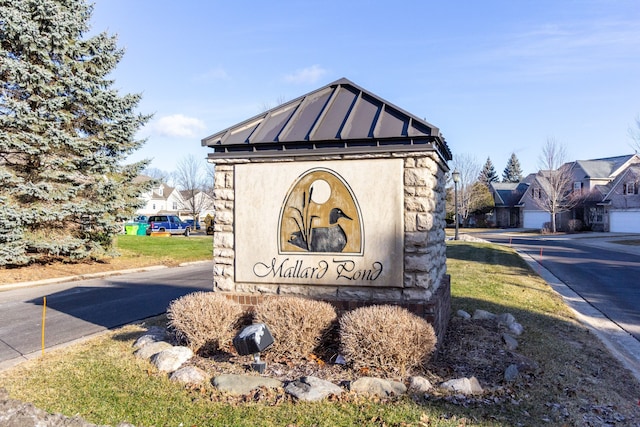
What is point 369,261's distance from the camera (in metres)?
6.53

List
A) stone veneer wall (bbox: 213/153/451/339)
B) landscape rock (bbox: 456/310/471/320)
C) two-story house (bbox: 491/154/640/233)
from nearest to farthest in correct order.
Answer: stone veneer wall (bbox: 213/153/451/339)
landscape rock (bbox: 456/310/471/320)
two-story house (bbox: 491/154/640/233)

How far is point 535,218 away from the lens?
54.3 meters

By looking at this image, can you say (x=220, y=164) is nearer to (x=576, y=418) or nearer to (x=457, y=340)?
(x=457, y=340)

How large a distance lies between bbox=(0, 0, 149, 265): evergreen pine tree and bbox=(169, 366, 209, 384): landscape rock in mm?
12484

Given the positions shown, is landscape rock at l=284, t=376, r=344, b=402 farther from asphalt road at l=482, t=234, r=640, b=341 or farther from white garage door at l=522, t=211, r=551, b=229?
white garage door at l=522, t=211, r=551, b=229

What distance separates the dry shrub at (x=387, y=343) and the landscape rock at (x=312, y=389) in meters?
0.66

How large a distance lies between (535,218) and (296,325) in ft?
180

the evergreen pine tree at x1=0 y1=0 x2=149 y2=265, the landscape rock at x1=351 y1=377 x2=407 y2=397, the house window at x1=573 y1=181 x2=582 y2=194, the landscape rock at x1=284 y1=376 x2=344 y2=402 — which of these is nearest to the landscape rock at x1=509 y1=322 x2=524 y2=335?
the landscape rock at x1=351 y1=377 x2=407 y2=397

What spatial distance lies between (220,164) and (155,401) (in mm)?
3797

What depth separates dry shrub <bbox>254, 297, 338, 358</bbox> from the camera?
594 centimetres

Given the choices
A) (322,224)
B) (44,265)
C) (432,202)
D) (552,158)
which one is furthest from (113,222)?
(552,158)

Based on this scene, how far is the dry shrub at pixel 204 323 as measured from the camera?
619 cm

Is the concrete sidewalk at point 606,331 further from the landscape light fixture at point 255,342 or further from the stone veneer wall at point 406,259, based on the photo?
the landscape light fixture at point 255,342

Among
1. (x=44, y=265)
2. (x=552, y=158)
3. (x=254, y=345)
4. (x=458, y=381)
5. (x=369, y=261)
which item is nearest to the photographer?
(x=458, y=381)
